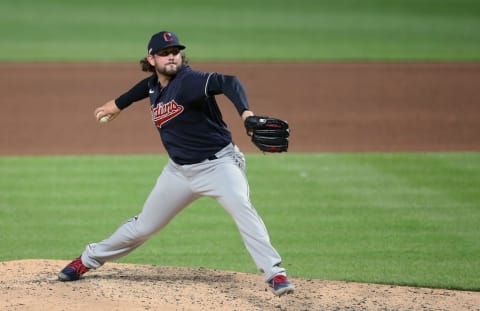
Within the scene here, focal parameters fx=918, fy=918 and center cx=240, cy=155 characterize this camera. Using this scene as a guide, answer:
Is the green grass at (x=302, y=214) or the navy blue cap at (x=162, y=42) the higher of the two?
the navy blue cap at (x=162, y=42)

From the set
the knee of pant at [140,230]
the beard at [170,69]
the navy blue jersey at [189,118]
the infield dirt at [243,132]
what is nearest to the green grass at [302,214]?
the infield dirt at [243,132]

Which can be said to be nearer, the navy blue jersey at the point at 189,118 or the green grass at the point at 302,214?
the navy blue jersey at the point at 189,118

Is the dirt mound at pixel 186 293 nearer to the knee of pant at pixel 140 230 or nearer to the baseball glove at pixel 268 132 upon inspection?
the knee of pant at pixel 140 230

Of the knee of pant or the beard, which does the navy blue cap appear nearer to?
the beard

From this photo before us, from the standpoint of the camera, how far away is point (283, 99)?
51.0ft

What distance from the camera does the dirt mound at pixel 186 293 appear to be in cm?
647

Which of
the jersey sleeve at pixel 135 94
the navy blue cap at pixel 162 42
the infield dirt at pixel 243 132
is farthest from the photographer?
the jersey sleeve at pixel 135 94

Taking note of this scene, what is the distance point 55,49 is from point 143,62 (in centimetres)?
1401

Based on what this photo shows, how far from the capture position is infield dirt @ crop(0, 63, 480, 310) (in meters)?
6.67

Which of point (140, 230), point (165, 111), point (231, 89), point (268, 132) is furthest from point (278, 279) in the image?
point (165, 111)

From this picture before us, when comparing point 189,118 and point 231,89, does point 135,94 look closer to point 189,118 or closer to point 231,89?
point 189,118

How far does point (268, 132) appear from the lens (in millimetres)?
6059

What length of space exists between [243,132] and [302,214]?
4.39 metres

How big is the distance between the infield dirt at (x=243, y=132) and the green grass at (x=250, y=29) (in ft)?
5.52
